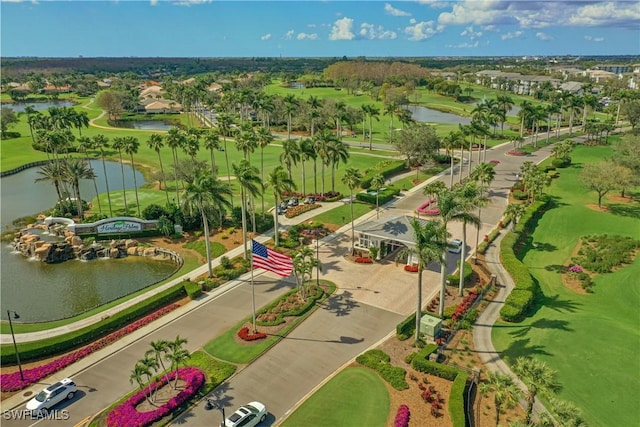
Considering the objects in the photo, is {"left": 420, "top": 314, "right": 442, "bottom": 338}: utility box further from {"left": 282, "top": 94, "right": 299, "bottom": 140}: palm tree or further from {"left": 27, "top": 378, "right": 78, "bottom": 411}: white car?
{"left": 282, "top": 94, "right": 299, "bottom": 140}: palm tree

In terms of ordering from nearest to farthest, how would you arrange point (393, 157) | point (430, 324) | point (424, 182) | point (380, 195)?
point (430, 324), point (380, 195), point (424, 182), point (393, 157)

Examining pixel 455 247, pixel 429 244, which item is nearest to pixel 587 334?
pixel 429 244

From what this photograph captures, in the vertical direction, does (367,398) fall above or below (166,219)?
below

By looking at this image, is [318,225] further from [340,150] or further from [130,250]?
[130,250]

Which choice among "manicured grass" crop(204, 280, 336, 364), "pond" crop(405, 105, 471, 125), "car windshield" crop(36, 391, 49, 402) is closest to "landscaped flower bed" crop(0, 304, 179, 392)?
"car windshield" crop(36, 391, 49, 402)

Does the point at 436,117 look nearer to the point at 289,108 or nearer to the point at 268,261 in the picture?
the point at 289,108

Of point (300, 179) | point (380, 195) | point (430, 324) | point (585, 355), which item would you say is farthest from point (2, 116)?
point (585, 355)

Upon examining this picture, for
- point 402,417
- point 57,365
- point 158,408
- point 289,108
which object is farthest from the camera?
point 289,108
